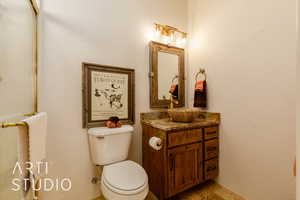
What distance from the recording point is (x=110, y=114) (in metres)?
1.49

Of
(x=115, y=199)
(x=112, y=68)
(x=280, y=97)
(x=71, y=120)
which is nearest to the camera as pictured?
(x=115, y=199)

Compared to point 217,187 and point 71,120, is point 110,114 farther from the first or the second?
point 217,187

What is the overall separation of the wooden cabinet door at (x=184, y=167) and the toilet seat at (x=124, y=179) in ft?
1.02

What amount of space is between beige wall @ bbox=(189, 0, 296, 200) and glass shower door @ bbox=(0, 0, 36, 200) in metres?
1.83

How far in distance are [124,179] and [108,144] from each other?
350 mm

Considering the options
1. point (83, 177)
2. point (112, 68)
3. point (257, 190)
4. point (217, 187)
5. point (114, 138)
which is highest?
point (112, 68)

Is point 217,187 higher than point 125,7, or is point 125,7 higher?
point 125,7

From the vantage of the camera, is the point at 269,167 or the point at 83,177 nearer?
the point at 269,167

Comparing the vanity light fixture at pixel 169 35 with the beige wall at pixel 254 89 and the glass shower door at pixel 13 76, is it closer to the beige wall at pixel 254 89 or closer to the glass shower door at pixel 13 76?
the beige wall at pixel 254 89

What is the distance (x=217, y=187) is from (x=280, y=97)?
1203 mm

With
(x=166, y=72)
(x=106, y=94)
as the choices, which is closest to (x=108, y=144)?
(x=106, y=94)

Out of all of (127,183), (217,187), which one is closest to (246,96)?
(217,187)

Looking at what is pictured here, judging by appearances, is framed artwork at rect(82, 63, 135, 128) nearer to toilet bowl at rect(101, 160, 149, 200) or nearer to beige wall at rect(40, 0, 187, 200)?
beige wall at rect(40, 0, 187, 200)

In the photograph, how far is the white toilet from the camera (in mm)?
999
